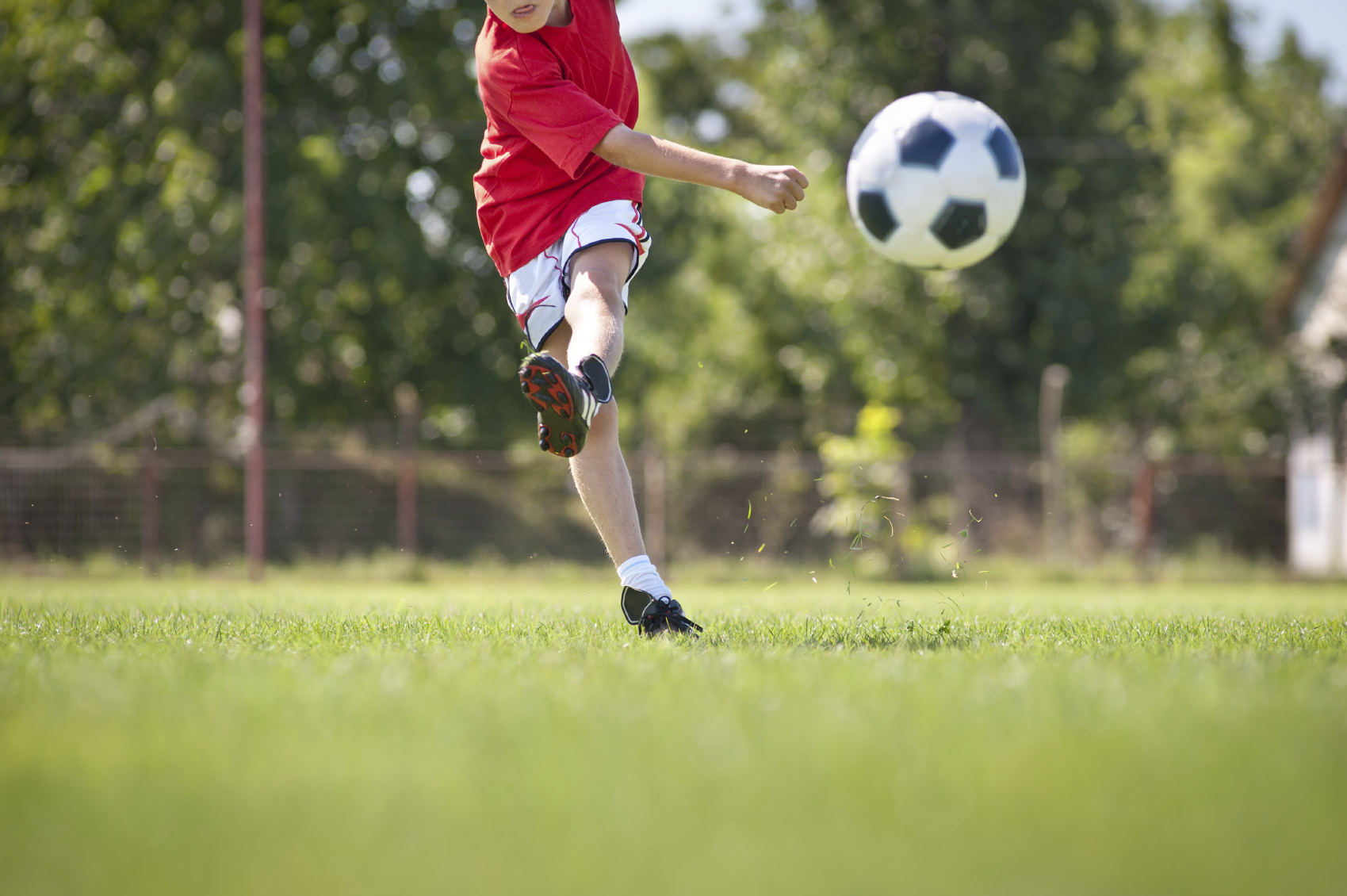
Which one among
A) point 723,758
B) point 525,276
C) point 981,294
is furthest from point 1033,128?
point 723,758

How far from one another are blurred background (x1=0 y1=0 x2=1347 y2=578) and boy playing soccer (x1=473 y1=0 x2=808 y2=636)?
204 inches

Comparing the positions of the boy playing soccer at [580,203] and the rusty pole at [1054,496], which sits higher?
the boy playing soccer at [580,203]

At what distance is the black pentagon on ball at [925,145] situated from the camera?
178 inches

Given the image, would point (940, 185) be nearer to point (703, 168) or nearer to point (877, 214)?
point (877, 214)

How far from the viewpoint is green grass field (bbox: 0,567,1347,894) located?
4.24 ft

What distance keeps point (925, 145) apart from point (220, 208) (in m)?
14.3

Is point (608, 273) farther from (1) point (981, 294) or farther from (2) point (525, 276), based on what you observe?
(1) point (981, 294)

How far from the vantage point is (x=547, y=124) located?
Answer: 3486mm

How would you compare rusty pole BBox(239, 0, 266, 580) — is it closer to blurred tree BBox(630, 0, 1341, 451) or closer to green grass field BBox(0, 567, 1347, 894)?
blurred tree BBox(630, 0, 1341, 451)

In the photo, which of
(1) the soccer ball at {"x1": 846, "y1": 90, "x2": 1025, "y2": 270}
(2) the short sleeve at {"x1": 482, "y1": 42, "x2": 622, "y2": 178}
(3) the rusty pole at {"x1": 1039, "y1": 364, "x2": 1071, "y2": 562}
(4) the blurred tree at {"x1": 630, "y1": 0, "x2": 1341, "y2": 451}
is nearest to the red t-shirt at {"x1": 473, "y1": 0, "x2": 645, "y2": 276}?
(2) the short sleeve at {"x1": 482, "y1": 42, "x2": 622, "y2": 178}

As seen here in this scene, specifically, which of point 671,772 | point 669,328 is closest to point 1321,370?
point 669,328

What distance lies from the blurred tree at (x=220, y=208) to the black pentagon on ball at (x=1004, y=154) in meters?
12.6

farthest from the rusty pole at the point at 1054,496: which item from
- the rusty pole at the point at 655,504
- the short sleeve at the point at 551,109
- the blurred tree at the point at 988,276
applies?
the short sleeve at the point at 551,109

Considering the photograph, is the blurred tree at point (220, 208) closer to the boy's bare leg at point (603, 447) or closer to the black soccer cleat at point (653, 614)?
the boy's bare leg at point (603, 447)
